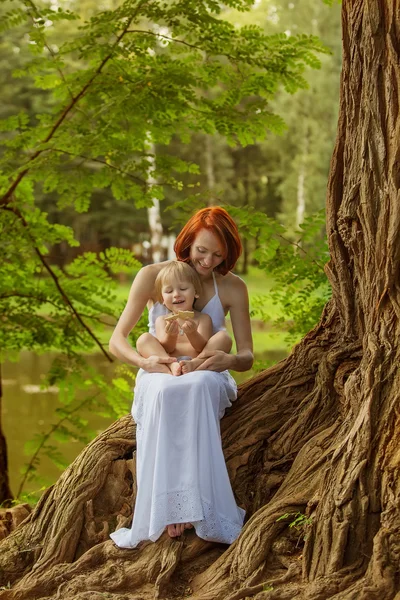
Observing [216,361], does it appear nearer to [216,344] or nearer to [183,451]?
[216,344]

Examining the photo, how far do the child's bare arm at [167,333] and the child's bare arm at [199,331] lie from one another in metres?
0.06

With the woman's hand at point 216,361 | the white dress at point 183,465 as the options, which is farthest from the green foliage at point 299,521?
the woman's hand at point 216,361

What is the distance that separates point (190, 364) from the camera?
4.13m

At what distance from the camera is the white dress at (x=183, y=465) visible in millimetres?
3932

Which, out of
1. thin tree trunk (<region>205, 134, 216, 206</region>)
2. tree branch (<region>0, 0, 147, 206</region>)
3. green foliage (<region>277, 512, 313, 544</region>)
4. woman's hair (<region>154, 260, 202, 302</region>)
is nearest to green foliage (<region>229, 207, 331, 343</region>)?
tree branch (<region>0, 0, 147, 206</region>)

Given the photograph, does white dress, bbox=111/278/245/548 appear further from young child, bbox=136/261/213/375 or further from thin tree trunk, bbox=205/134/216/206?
thin tree trunk, bbox=205/134/216/206

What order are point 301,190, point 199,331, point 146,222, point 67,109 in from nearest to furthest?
1. point 199,331
2. point 67,109
3. point 301,190
4. point 146,222

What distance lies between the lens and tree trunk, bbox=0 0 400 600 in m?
3.48

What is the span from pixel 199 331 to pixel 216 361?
26 cm

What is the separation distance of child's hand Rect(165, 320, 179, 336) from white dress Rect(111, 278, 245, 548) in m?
0.25

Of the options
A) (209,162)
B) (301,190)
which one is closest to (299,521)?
(301,190)

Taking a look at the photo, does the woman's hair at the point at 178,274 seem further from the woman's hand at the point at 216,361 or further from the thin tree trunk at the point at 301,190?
the thin tree trunk at the point at 301,190

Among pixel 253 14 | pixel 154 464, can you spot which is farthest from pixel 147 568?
pixel 253 14

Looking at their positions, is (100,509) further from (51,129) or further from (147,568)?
(51,129)
